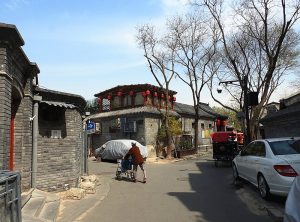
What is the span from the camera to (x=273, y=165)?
33.2 ft

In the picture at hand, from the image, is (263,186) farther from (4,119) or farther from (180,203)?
(4,119)

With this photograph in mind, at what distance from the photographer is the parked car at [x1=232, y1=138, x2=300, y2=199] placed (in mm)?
9766

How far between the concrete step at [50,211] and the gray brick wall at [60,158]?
1799 millimetres

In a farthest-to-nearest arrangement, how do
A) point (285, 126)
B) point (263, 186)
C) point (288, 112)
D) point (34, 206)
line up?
point (285, 126), point (288, 112), point (263, 186), point (34, 206)

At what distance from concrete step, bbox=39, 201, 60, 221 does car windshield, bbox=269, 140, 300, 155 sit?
5781 millimetres

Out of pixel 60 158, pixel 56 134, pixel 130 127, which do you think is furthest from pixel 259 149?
pixel 130 127

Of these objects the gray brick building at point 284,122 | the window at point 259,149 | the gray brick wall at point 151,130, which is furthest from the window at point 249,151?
the gray brick wall at point 151,130

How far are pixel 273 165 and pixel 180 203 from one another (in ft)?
9.46

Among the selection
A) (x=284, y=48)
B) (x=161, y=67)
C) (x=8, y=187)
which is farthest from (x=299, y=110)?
(x=161, y=67)

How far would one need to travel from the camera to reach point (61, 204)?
11656mm

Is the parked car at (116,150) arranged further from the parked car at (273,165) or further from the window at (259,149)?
the window at (259,149)

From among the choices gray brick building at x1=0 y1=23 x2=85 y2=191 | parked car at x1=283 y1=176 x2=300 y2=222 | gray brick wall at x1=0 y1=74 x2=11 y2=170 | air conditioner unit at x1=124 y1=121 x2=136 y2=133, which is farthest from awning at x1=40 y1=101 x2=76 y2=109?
air conditioner unit at x1=124 y1=121 x2=136 y2=133

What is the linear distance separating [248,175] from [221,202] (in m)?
1.61

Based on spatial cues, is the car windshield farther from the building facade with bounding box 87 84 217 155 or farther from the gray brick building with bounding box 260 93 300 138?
the building facade with bounding box 87 84 217 155
